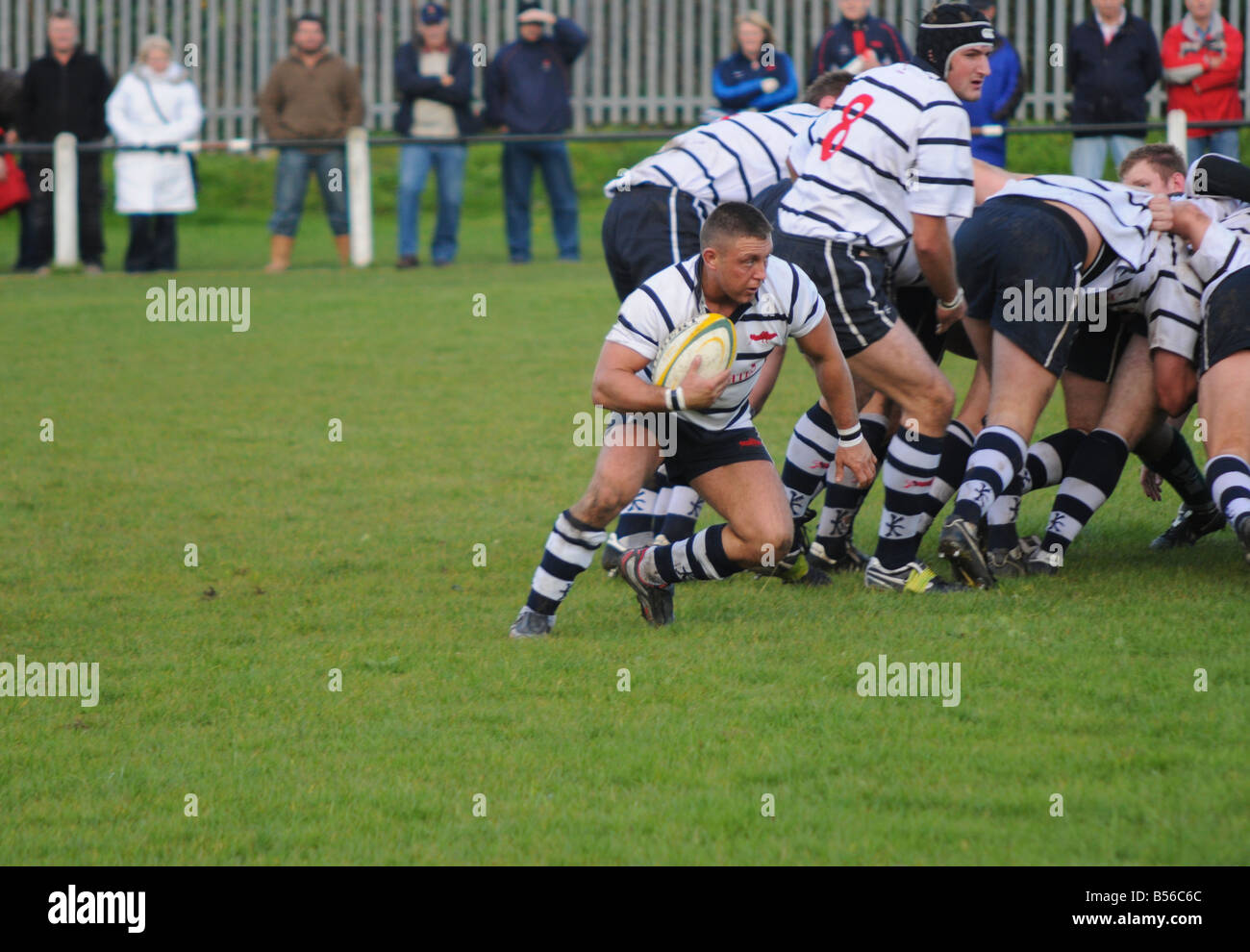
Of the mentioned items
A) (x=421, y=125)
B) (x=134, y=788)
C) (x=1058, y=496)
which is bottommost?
(x=134, y=788)

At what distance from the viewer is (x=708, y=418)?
6.16 metres

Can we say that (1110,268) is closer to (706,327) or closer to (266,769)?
(706,327)

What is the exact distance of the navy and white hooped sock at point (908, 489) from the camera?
6637 millimetres

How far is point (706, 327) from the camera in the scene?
5.77 metres

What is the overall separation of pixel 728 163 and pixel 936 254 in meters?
1.44

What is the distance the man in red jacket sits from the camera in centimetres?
1545

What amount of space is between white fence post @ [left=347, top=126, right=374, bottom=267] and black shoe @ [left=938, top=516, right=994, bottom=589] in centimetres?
1142

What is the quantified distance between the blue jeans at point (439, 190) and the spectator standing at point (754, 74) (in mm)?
3005

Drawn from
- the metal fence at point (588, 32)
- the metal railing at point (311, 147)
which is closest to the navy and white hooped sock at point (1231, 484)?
the metal railing at point (311, 147)

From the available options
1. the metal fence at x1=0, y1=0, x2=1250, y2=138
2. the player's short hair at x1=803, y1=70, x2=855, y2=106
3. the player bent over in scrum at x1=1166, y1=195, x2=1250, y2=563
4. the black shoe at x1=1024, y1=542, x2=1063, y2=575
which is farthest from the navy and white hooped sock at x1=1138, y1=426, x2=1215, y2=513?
the metal fence at x1=0, y1=0, x2=1250, y2=138

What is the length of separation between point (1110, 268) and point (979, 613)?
1.68 m

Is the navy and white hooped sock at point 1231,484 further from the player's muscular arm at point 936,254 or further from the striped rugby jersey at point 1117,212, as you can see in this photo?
the player's muscular arm at point 936,254

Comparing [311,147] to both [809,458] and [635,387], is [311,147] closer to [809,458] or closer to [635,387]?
[809,458]
